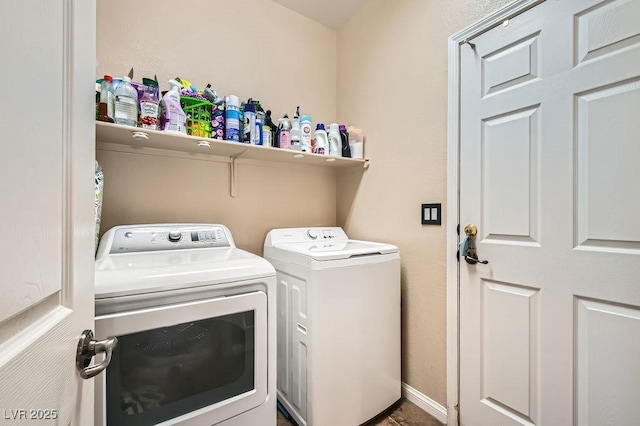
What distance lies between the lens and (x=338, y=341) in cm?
143

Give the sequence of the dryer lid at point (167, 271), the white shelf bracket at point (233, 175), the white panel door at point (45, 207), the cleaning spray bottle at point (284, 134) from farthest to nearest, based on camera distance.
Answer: the white shelf bracket at point (233, 175) → the cleaning spray bottle at point (284, 134) → the dryer lid at point (167, 271) → the white panel door at point (45, 207)

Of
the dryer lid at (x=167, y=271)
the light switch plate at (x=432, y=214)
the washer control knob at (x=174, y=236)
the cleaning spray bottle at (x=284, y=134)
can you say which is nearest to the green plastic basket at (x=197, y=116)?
the cleaning spray bottle at (x=284, y=134)

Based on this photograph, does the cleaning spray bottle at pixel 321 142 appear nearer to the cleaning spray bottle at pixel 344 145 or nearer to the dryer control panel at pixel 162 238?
the cleaning spray bottle at pixel 344 145

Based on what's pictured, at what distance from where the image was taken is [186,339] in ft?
3.46

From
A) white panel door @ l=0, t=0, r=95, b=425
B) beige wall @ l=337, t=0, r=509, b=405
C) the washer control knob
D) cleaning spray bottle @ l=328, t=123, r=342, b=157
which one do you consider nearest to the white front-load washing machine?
the washer control knob

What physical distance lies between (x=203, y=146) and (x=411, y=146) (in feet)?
4.12

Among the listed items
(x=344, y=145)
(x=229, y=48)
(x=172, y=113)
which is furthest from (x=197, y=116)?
(x=344, y=145)

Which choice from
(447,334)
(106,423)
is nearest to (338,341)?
(447,334)

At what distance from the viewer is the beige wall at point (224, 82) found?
161cm

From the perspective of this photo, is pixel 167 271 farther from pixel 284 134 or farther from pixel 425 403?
pixel 425 403

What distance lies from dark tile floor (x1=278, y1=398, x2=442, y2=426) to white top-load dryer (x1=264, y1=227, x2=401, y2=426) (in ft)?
0.22

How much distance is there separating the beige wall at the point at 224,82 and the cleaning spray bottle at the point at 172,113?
355mm

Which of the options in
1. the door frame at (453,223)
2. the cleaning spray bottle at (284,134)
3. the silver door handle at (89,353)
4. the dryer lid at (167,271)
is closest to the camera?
the silver door handle at (89,353)

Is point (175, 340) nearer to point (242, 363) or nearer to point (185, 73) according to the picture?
point (242, 363)
